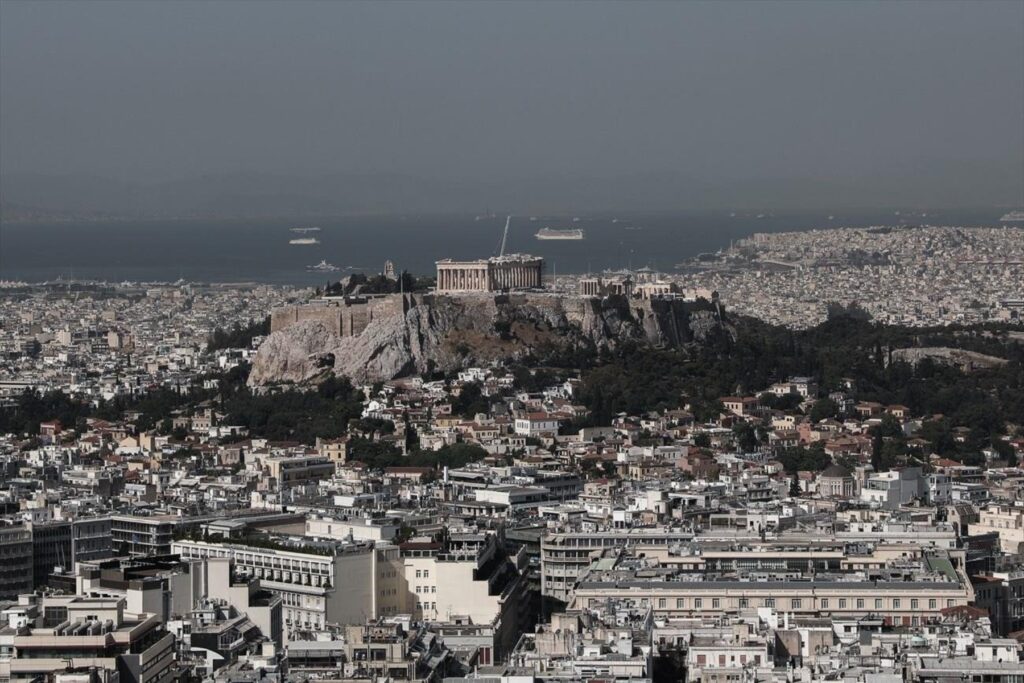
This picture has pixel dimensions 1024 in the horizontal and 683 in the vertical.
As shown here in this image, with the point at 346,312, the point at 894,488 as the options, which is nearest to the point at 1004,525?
the point at 894,488

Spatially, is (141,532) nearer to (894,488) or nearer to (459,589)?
(459,589)

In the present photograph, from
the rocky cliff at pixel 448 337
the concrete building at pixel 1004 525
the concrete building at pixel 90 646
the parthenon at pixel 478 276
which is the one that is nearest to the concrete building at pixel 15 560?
the concrete building at pixel 90 646

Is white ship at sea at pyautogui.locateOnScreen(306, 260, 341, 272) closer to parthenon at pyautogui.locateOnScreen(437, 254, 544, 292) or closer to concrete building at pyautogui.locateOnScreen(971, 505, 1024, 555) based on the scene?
parthenon at pyautogui.locateOnScreen(437, 254, 544, 292)

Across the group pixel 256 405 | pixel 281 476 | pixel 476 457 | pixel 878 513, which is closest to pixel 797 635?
pixel 878 513

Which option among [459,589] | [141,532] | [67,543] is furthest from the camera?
[141,532]

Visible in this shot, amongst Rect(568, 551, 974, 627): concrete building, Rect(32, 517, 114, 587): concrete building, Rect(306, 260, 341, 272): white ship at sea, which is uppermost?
Rect(568, 551, 974, 627): concrete building

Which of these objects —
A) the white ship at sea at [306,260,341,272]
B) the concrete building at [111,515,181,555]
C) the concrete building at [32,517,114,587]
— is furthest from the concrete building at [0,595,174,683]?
the white ship at sea at [306,260,341,272]

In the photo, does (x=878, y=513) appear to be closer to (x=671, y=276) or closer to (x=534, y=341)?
(x=534, y=341)

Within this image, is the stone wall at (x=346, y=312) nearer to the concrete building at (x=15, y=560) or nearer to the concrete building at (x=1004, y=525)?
the concrete building at (x=1004, y=525)
